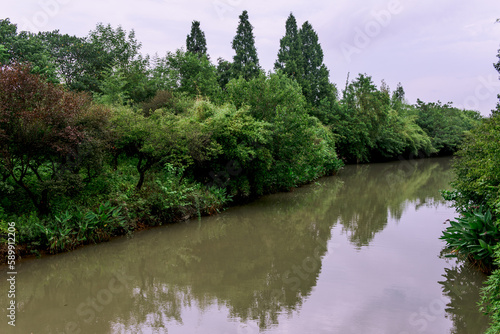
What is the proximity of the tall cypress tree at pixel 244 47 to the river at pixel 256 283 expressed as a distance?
1997cm

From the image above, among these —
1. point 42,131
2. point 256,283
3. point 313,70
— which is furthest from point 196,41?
point 256,283

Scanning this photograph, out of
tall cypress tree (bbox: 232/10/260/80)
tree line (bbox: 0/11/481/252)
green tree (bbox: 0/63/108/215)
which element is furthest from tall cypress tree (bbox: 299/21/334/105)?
green tree (bbox: 0/63/108/215)

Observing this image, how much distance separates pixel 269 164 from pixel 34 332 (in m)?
9.81

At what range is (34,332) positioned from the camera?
17.0ft

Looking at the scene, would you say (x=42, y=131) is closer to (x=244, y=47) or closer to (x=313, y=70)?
(x=244, y=47)

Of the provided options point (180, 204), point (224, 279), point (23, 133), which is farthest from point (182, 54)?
point (224, 279)

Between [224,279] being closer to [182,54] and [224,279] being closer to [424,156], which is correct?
[182,54]

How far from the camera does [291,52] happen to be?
31562mm

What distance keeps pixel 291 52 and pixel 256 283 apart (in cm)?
2757

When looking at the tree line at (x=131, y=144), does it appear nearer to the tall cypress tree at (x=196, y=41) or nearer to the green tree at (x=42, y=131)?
the green tree at (x=42, y=131)

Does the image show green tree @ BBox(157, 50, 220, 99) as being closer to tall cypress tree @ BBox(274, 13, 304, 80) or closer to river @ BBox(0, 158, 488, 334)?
tall cypress tree @ BBox(274, 13, 304, 80)

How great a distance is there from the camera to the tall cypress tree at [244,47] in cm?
2928

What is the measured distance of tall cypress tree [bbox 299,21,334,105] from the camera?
31.3 metres

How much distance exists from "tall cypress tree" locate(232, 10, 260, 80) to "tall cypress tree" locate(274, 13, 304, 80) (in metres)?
2.89
